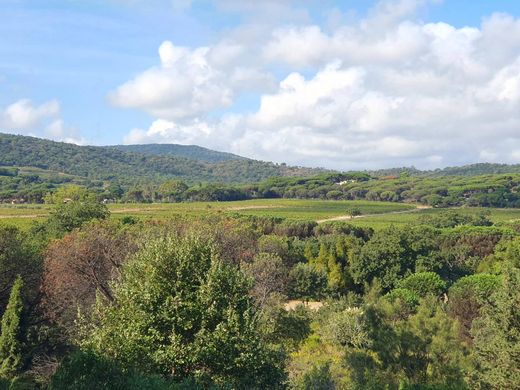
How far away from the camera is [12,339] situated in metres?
23.7

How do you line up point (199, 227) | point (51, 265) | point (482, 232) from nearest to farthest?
point (51, 265)
point (199, 227)
point (482, 232)

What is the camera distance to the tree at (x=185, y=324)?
16.1 metres

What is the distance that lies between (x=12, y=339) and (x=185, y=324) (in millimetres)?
12032

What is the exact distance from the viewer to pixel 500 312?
21.2 meters

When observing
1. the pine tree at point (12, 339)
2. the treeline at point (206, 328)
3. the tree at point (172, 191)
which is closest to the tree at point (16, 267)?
the treeline at point (206, 328)

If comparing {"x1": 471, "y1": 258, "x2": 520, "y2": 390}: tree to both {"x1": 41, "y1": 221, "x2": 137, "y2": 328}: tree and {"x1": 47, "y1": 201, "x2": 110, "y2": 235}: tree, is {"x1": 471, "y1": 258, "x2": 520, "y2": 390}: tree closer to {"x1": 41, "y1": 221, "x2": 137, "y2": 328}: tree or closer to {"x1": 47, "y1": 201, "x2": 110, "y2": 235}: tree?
{"x1": 41, "y1": 221, "x2": 137, "y2": 328}: tree

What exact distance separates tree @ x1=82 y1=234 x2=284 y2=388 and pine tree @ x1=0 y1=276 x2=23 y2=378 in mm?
8255

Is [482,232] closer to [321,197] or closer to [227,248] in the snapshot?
[227,248]

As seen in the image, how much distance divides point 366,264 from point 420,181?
422ft

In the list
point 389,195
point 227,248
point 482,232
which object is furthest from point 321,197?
point 227,248

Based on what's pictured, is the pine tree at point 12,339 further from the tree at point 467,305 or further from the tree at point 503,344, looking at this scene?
the tree at point 467,305

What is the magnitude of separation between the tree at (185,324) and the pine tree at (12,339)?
8255 mm

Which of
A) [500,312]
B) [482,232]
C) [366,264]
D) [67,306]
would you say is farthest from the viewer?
[482,232]

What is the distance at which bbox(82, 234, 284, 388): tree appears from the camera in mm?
16062
